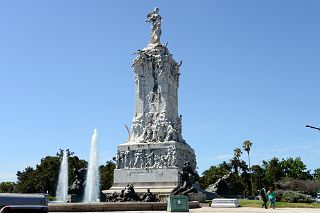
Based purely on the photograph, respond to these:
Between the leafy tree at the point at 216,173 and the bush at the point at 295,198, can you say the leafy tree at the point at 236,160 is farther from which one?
the bush at the point at 295,198

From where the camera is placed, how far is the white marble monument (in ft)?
146

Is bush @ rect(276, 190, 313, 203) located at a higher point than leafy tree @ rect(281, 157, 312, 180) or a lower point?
lower

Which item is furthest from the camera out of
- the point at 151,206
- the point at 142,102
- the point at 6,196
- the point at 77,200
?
the point at 142,102

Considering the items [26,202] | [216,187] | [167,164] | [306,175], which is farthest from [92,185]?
[306,175]

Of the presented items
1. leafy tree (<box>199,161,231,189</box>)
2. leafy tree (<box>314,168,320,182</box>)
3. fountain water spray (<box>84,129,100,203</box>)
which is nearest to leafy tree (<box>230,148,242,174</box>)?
leafy tree (<box>199,161,231,189</box>)

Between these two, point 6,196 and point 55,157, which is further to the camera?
point 55,157

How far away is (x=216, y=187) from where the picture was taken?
49.6m

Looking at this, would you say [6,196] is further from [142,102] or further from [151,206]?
[142,102]

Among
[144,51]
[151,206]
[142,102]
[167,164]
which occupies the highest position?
[144,51]

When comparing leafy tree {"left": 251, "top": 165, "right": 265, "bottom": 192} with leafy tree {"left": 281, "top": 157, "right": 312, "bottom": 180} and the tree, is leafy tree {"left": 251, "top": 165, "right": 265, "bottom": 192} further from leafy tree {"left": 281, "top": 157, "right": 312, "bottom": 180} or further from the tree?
the tree

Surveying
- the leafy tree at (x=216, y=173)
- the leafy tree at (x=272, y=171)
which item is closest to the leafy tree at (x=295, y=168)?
the leafy tree at (x=272, y=171)

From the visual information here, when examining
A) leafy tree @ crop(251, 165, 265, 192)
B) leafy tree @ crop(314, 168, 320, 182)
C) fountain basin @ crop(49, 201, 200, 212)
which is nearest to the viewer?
fountain basin @ crop(49, 201, 200, 212)

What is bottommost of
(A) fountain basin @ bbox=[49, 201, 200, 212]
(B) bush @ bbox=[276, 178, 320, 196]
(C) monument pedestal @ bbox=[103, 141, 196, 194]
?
(A) fountain basin @ bbox=[49, 201, 200, 212]

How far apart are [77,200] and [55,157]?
47.9m
